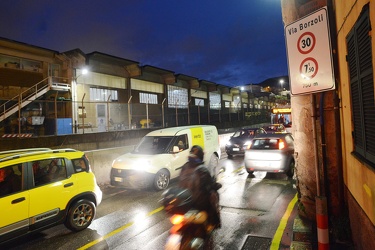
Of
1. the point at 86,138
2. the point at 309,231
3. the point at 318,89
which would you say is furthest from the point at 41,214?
the point at 86,138

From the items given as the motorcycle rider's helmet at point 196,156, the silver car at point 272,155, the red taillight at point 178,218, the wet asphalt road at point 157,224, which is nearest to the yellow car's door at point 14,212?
the wet asphalt road at point 157,224

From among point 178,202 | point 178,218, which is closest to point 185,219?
point 178,218

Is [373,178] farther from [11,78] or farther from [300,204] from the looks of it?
[11,78]

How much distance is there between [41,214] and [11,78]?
1917 centimetres

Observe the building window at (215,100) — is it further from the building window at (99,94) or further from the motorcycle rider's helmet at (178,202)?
the motorcycle rider's helmet at (178,202)

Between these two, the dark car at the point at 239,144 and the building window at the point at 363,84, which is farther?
the dark car at the point at 239,144

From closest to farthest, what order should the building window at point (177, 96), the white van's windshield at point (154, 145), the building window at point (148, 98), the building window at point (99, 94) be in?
the white van's windshield at point (154, 145) → the building window at point (99, 94) → the building window at point (148, 98) → the building window at point (177, 96)

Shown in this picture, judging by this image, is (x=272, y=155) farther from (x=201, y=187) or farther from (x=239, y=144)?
(x=201, y=187)

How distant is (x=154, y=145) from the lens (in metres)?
9.52

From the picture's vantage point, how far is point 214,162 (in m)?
11.2

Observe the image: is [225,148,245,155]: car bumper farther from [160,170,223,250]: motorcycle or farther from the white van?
[160,170,223,250]: motorcycle

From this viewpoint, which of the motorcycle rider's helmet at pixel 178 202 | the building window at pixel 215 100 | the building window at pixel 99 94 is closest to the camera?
the motorcycle rider's helmet at pixel 178 202

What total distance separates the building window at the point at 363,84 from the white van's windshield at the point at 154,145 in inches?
254

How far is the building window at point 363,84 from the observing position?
8.36 ft
